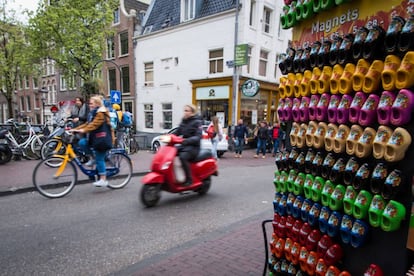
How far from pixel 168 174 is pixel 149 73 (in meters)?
18.2

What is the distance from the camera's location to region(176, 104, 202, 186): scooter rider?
16.7 feet

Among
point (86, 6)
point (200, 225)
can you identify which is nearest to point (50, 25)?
point (86, 6)

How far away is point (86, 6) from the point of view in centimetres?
1689

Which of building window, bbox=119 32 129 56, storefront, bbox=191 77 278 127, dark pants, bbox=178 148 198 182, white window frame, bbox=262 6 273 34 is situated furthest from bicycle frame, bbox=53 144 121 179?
building window, bbox=119 32 129 56

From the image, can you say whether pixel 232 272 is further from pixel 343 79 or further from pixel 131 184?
pixel 131 184

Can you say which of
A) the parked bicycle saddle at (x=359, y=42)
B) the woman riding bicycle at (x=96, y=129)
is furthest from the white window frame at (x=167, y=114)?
the parked bicycle saddle at (x=359, y=42)

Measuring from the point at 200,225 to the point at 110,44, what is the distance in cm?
2431

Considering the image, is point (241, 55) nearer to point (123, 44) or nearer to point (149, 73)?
point (149, 73)

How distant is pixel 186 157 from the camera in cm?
507

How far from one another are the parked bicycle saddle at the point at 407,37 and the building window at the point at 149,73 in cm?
2116

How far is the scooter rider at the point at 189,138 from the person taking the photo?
5078 millimetres

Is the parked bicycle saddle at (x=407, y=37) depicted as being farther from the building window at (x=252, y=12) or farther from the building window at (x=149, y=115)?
the building window at (x=149, y=115)

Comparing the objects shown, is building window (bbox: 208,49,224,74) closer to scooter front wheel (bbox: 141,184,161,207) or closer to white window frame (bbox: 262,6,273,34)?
white window frame (bbox: 262,6,273,34)

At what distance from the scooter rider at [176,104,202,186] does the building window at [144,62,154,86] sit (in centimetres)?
1705
